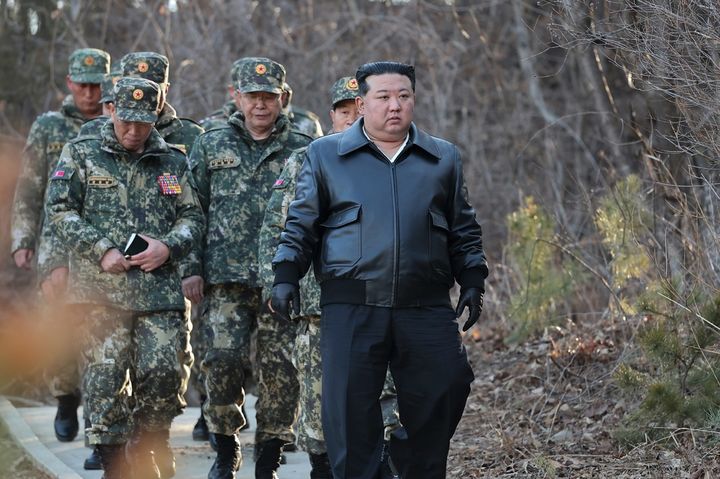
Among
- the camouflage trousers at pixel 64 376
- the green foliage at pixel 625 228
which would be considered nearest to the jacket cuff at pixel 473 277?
the green foliage at pixel 625 228

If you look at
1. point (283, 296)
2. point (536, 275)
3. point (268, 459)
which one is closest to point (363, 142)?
point (283, 296)

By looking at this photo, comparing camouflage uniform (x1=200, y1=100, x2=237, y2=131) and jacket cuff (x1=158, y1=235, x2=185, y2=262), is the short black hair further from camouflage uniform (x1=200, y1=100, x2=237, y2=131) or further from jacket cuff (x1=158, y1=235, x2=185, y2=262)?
camouflage uniform (x1=200, y1=100, x2=237, y2=131)

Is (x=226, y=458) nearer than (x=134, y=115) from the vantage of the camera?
No

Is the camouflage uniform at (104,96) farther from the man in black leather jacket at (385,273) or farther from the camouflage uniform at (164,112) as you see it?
the man in black leather jacket at (385,273)

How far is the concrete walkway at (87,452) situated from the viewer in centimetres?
770

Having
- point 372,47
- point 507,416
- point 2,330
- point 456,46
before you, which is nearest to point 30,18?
point 372,47

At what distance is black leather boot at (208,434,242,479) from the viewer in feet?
23.7

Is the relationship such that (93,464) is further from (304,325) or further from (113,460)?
(304,325)

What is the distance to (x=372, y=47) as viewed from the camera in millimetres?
17844

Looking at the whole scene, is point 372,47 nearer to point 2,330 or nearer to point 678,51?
point 678,51

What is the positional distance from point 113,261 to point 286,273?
1.76 metres

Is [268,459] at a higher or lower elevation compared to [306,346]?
lower

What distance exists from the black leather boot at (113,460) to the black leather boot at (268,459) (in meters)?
0.76

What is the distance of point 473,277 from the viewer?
5520mm
